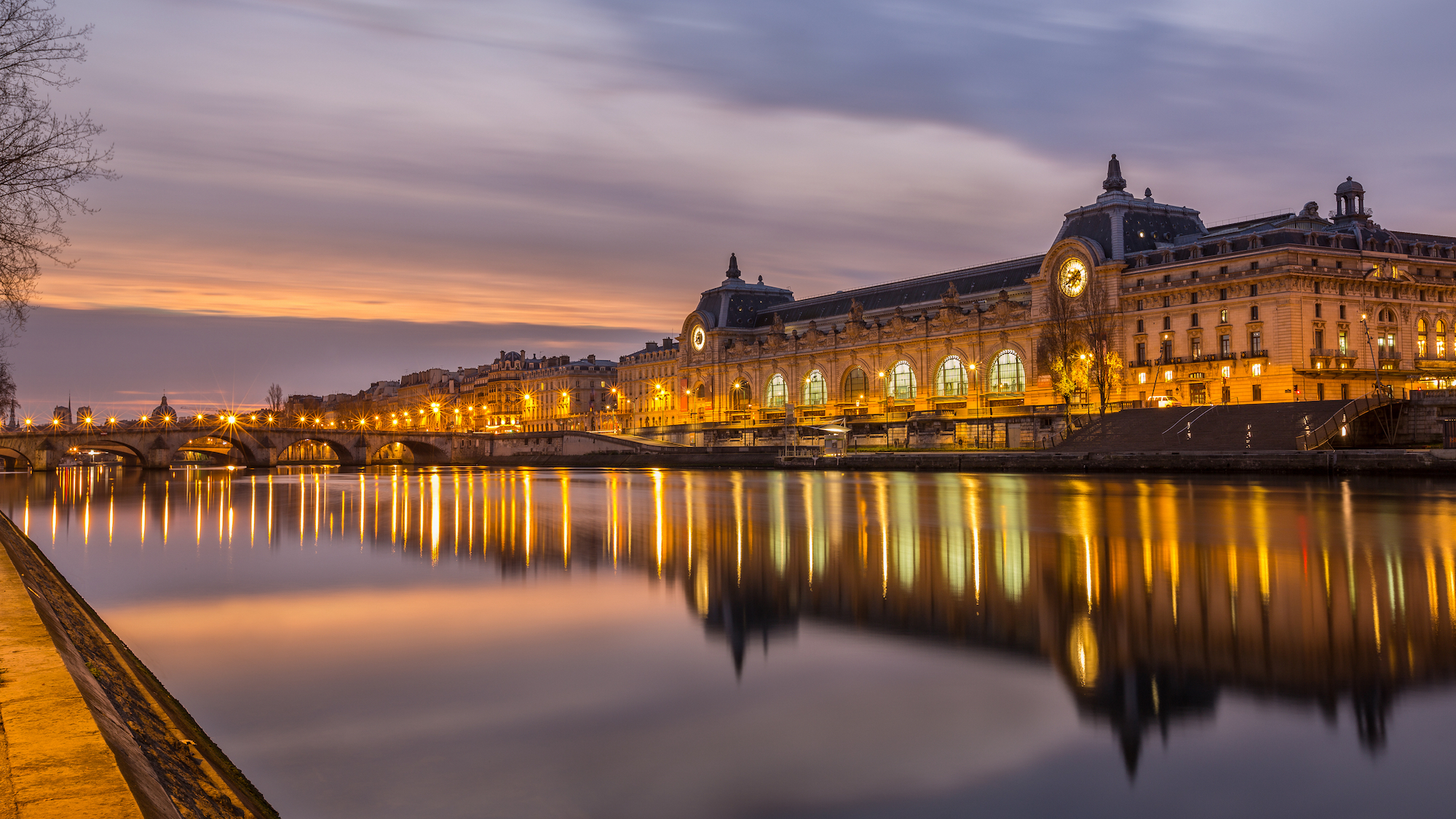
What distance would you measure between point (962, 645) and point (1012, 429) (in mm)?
71541

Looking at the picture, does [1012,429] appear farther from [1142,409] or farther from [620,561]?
[620,561]

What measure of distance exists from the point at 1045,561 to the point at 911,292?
4055 inches

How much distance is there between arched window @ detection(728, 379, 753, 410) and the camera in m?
137

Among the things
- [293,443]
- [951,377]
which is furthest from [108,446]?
[951,377]

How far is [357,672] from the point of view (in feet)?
39.7

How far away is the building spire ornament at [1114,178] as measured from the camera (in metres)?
95.7

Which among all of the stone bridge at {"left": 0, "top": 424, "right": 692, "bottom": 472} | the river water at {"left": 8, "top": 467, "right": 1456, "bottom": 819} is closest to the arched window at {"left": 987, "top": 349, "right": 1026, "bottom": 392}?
the stone bridge at {"left": 0, "top": 424, "right": 692, "bottom": 472}

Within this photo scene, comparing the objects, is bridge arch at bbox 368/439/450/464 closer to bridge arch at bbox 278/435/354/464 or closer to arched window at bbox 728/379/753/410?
bridge arch at bbox 278/435/354/464

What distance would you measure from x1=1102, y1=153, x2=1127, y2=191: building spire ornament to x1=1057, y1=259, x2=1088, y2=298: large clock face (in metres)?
7.68

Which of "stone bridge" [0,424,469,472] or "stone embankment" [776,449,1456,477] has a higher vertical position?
"stone bridge" [0,424,469,472]

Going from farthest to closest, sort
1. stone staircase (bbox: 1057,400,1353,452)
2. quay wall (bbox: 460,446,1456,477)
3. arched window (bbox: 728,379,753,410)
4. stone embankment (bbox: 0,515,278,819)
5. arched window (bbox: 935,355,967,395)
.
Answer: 1. arched window (bbox: 728,379,753,410)
2. arched window (bbox: 935,355,967,395)
3. stone staircase (bbox: 1057,400,1353,452)
4. quay wall (bbox: 460,446,1456,477)
5. stone embankment (bbox: 0,515,278,819)

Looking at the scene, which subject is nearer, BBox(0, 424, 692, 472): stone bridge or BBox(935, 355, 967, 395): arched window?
BBox(0, 424, 692, 472): stone bridge

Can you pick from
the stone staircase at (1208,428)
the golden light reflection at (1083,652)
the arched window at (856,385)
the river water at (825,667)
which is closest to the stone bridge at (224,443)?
the arched window at (856,385)

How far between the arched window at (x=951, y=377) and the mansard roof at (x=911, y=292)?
25.8 ft
